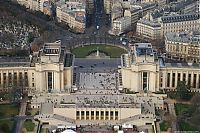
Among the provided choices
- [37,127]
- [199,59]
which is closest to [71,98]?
[37,127]

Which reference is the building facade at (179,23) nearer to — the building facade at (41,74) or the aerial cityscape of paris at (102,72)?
the aerial cityscape of paris at (102,72)

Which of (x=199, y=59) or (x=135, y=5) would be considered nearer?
(x=199, y=59)

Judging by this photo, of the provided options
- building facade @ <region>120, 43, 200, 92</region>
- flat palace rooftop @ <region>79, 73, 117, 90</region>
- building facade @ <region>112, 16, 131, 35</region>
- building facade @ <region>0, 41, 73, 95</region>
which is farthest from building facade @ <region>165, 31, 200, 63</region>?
building facade @ <region>0, 41, 73, 95</region>

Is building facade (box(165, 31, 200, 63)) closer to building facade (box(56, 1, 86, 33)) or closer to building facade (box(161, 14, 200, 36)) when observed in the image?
building facade (box(161, 14, 200, 36))

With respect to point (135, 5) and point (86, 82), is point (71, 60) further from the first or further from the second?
point (135, 5)

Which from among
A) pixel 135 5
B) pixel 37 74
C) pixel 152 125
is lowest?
pixel 152 125

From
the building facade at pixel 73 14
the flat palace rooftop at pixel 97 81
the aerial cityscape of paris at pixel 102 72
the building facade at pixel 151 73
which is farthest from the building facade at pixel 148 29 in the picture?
the flat palace rooftop at pixel 97 81
